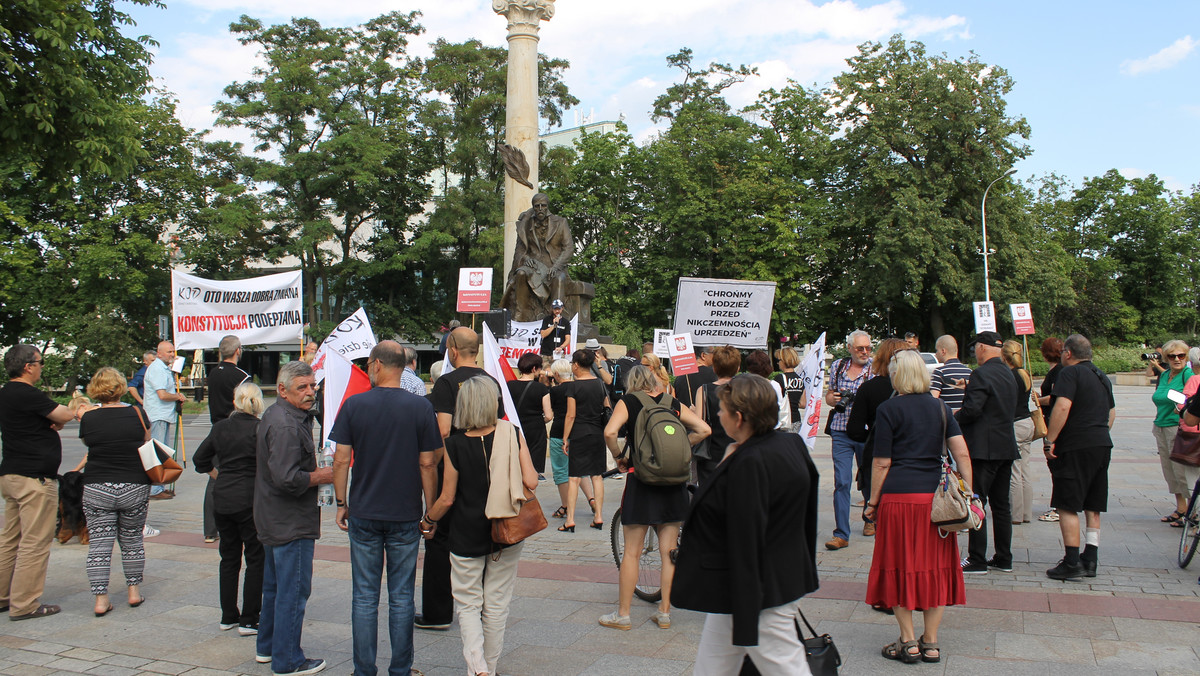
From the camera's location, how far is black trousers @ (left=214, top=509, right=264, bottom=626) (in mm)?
5855

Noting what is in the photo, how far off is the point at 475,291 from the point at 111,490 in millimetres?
8573

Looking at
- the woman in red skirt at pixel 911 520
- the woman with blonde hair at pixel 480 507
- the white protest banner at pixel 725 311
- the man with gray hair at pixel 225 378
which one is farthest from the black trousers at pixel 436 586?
the white protest banner at pixel 725 311

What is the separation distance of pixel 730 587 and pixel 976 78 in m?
40.7

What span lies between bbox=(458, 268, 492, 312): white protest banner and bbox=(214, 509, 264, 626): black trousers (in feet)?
28.9

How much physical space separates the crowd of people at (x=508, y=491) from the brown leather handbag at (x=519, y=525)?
0.05 metres

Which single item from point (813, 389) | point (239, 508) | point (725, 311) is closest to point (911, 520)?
point (813, 389)

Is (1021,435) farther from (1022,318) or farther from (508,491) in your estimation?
(1022,318)

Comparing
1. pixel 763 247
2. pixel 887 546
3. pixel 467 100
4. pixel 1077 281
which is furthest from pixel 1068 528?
pixel 1077 281

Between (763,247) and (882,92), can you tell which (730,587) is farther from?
(882,92)

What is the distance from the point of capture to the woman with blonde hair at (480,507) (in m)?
4.80

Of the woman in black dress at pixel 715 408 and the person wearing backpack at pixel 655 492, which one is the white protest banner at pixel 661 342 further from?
the person wearing backpack at pixel 655 492

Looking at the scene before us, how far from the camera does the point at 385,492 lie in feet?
15.7

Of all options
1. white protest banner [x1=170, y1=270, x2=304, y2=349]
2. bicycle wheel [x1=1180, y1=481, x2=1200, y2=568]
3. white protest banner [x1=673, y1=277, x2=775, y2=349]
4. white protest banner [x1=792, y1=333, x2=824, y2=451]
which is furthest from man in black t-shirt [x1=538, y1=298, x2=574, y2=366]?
bicycle wheel [x1=1180, y1=481, x2=1200, y2=568]

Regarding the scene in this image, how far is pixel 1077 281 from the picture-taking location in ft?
183
